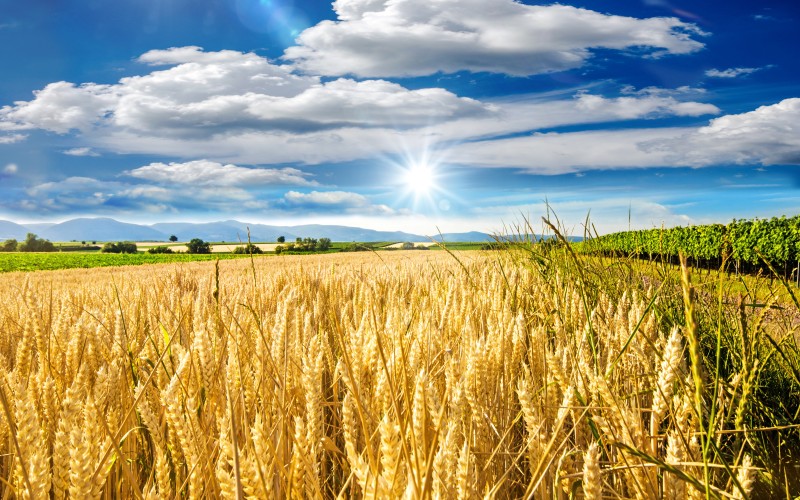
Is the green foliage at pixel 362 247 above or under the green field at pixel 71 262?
above

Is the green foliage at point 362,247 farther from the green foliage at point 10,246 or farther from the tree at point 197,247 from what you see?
the green foliage at point 10,246

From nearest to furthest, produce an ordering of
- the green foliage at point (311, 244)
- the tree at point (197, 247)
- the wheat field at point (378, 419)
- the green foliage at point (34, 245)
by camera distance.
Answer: the wheat field at point (378, 419), the tree at point (197, 247), the green foliage at point (311, 244), the green foliage at point (34, 245)

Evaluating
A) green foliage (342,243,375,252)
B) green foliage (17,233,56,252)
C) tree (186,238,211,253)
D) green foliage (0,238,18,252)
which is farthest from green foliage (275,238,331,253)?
green foliage (0,238,18,252)

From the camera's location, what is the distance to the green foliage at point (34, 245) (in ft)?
245

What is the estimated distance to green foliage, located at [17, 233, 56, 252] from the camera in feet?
245

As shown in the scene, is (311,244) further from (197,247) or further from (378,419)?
(378,419)

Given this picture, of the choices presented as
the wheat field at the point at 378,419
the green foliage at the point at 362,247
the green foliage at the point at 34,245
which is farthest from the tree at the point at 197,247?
the wheat field at the point at 378,419

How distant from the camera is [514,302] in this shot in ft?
11.9

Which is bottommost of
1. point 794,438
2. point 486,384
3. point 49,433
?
point 794,438

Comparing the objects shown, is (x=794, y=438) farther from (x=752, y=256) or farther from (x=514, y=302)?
(x=752, y=256)

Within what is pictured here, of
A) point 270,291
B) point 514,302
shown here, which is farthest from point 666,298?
point 270,291

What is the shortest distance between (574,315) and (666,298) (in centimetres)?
127

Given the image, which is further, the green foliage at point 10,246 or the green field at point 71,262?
→ the green foliage at point 10,246

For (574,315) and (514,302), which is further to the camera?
(514,302)
